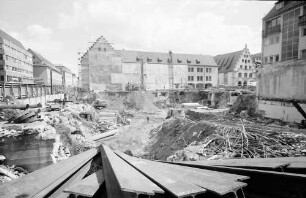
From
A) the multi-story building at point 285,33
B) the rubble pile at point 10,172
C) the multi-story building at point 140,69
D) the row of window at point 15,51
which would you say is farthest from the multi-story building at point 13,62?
the multi-story building at point 285,33

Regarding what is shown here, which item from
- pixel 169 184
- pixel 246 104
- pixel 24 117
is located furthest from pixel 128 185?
pixel 246 104

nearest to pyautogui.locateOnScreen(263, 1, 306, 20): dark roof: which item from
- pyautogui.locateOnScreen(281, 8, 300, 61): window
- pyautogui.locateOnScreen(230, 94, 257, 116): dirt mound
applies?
pyautogui.locateOnScreen(281, 8, 300, 61): window

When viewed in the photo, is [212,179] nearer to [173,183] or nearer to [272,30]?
[173,183]

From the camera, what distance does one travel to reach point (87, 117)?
23406mm

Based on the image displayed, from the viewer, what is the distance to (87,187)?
12.2ft

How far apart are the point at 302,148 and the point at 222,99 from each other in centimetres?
3257

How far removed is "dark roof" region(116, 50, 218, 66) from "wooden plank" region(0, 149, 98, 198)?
4797 cm

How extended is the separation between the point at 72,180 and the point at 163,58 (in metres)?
54.1

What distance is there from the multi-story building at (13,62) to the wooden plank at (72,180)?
38594 millimetres

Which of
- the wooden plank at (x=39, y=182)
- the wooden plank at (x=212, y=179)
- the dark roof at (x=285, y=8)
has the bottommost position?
the wooden plank at (x=39, y=182)

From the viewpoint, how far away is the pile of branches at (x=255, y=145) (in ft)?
29.7

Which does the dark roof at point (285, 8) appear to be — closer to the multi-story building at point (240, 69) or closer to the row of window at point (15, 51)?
the multi-story building at point (240, 69)

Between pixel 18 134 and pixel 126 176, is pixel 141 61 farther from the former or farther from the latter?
pixel 126 176

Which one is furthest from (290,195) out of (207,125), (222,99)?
(222,99)
